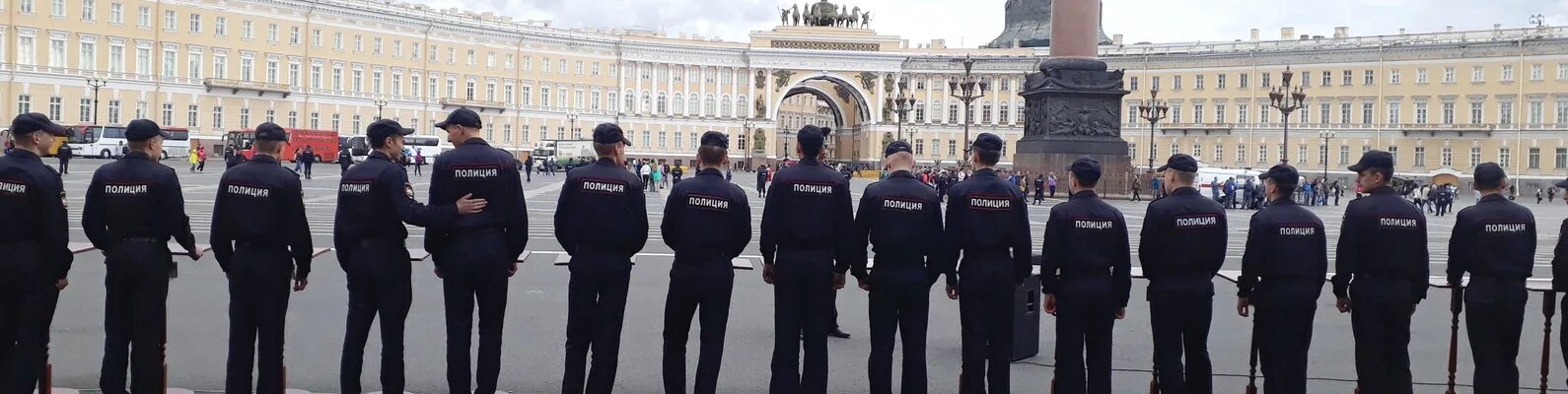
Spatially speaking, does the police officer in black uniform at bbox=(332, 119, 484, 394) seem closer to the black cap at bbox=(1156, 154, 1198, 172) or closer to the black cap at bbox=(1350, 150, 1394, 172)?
the black cap at bbox=(1156, 154, 1198, 172)

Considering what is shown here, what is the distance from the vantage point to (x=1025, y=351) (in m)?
A: 8.39

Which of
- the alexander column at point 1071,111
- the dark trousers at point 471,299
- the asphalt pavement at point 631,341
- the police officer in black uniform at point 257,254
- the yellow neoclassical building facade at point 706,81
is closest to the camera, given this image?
the police officer in black uniform at point 257,254

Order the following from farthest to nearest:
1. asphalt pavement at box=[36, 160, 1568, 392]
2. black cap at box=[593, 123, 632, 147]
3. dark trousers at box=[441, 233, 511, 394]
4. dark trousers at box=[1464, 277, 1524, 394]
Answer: asphalt pavement at box=[36, 160, 1568, 392], black cap at box=[593, 123, 632, 147], dark trousers at box=[1464, 277, 1524, 394], dark trousers at box=[441, 233, 511, 394]

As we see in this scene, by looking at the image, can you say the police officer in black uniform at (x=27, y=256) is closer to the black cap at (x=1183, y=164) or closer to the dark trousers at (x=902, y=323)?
the dark trousers at (x=902, y=323)

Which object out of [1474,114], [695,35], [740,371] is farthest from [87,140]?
[1474,114]

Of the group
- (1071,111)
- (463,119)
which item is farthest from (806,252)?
(1071,111)

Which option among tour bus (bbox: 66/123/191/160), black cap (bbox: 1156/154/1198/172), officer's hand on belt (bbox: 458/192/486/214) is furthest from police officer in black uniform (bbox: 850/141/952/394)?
tour bus (bbox: 66/123/191/160)

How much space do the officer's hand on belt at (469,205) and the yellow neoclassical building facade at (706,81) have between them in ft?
192

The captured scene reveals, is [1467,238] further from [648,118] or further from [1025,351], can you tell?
[648,118]

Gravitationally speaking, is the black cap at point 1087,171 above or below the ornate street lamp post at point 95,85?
below

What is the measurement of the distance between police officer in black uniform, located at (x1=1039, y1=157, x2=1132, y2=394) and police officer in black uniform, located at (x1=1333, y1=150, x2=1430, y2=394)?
4.09 ft

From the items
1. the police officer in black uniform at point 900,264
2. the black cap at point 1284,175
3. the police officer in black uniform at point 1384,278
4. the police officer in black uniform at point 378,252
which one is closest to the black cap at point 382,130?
the police officer in black uniform at point 378,252

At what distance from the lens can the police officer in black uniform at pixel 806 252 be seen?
6898mm

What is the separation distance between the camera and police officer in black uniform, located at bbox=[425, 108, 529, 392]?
22.1ft
